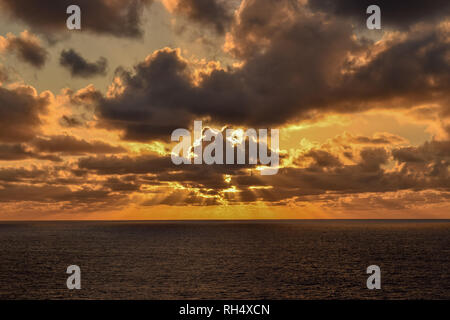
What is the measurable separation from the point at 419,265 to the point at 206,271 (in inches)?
1924

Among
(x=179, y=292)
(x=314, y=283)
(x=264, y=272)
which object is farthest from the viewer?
(x=264, y=272)

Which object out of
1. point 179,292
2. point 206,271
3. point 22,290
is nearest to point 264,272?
point 206,271

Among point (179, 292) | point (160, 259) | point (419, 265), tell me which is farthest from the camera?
point (160, 259)
